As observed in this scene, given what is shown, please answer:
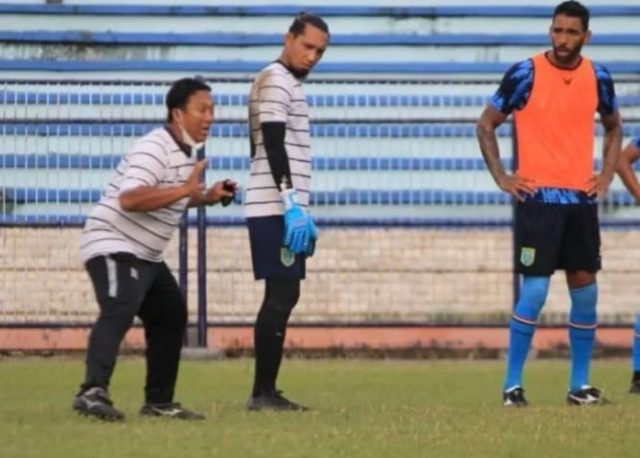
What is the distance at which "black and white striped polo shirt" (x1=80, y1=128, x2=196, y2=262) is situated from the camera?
31.0 ft

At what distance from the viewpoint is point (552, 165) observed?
10570 millimetres

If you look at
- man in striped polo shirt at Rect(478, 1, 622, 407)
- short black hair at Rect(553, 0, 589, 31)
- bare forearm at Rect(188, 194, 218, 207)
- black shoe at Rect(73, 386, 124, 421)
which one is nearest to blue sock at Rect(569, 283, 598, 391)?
man in striped polo shirt at Rect(478, 1, 622, 407)

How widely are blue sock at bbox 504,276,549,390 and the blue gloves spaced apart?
1217 millimetres

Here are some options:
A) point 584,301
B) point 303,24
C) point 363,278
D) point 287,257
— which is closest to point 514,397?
point 584,301

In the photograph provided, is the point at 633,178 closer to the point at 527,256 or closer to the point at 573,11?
the point at 527,256

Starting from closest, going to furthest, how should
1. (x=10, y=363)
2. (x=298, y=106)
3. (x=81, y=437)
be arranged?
(x=81, y=437) → (x=298, y=106) → (x=10, y=363)

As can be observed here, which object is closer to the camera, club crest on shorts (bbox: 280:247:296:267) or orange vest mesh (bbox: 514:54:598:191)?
club crest on shorts (bbox: 280:247:296:267)

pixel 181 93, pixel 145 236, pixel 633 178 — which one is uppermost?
pixel 181 93

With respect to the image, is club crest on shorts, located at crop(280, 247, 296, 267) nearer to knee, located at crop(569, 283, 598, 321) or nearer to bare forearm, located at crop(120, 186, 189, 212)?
bare forearm, located at crop(120, 186, 189, 212)

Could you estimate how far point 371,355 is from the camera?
15781 mm

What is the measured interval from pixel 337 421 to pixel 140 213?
127 cm

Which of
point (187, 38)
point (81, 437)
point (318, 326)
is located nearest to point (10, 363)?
point (318, 326)

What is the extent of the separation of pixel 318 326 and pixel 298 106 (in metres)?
5.84

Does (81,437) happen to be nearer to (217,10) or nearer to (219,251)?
(219,251)
